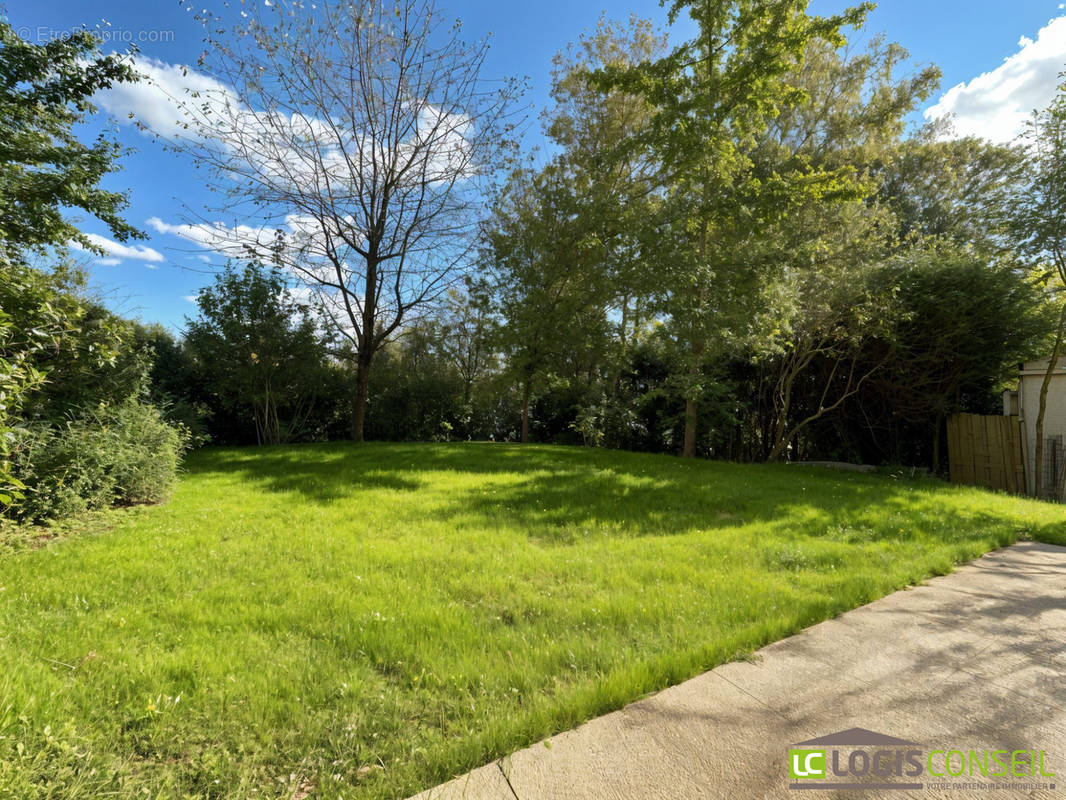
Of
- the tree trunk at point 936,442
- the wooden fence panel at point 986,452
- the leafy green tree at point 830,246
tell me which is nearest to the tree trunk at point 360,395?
the leafy green tree at point 830,246

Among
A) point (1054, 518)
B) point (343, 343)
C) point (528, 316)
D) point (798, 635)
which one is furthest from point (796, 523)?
point (343, 343)

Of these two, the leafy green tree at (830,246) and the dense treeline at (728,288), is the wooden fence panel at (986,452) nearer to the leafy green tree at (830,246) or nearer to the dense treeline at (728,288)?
the dense treeline at (728,288)

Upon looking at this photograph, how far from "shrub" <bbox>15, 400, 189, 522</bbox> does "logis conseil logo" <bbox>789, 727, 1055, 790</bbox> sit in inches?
248

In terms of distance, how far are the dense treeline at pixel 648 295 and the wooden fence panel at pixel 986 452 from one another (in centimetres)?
48

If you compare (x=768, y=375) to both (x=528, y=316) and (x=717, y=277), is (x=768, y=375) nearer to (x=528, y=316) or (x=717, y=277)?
(x=717, y=277)

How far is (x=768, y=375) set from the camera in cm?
1235

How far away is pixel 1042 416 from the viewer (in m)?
8.39

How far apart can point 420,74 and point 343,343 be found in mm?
8554

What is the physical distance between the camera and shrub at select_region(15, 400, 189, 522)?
4.82 meters

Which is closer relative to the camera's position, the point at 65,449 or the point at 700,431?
the point at 65,449

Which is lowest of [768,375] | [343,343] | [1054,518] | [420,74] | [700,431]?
[1054,518]

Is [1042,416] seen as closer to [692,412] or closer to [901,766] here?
[692,412]

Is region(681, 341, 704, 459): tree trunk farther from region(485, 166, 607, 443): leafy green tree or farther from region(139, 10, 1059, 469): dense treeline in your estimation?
region(485, 166, 607, 443): leafy green tree

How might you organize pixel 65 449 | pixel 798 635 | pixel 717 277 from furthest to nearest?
pixel 717 277, pixel 65 449, pixel 798 635
